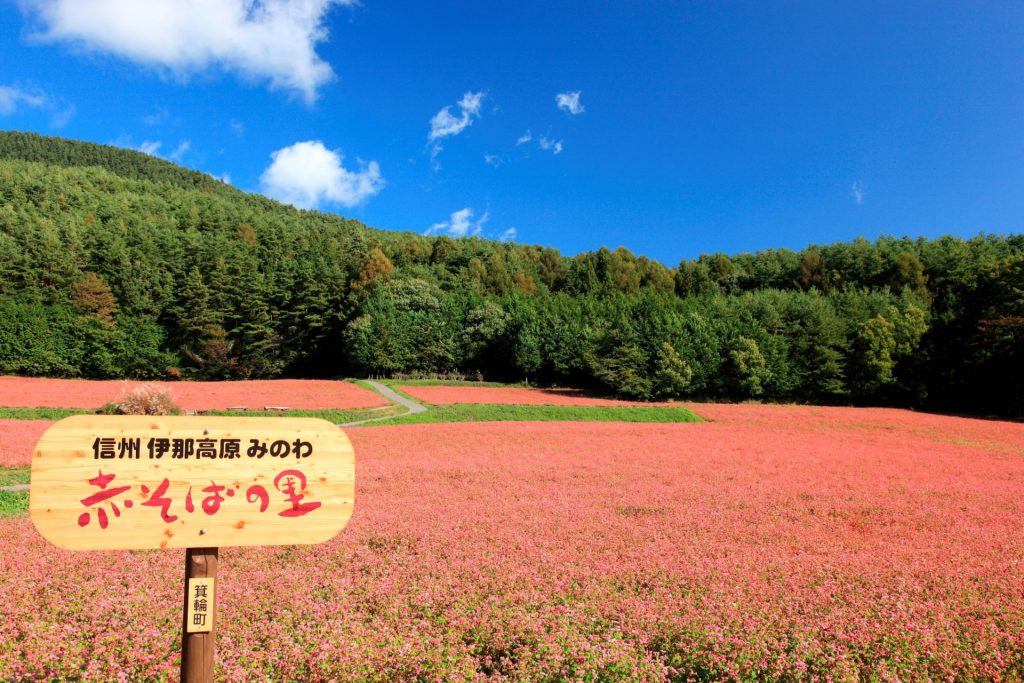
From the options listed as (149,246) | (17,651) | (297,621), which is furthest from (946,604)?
(149,246)

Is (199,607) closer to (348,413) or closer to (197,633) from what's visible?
(197,633)

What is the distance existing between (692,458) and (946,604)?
1311 centimetres

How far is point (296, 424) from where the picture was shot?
12.7 ft

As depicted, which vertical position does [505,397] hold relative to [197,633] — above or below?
below

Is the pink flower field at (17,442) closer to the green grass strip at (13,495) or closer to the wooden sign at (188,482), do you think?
the green grass strip at (13,495)

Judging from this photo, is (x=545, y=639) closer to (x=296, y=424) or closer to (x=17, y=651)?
(x=296, y=424)

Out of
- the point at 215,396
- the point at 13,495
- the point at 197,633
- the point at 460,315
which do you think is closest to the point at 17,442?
the point at 13,495

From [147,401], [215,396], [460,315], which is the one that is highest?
[460,315]

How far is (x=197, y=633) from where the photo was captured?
3.65 m

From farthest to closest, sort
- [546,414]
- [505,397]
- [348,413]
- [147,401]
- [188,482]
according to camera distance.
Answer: [505,397] → [546,414] → [348,413] → [147,401] → [188,482]

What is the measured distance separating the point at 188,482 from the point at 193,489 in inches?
2.3

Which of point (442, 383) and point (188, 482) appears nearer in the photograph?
point (188, 482)

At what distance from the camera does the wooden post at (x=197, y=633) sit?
362 cm

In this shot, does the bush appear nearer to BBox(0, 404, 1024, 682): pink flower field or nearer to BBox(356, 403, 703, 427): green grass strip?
BBox(356, 403, 703, 427): green grass strip
